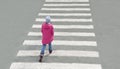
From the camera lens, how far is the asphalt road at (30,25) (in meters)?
11.3

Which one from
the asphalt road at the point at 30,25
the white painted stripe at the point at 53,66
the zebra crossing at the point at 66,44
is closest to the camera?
the white painted stripe at the point at 53,66

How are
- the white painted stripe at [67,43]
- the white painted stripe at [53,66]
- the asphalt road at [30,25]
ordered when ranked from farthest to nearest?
the white painted stripe at [67,43] < the asphalt road at [30,25] < the white painted stripe at [53,66]

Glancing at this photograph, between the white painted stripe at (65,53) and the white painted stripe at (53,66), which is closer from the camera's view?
the white painted stripe at (53,66)

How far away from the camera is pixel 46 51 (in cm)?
1180

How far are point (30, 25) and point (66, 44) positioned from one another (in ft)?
10.8

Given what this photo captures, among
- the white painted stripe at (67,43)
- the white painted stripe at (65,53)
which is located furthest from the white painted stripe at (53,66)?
the white painted stripe at (67,43)

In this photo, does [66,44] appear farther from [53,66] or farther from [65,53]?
[53,66]

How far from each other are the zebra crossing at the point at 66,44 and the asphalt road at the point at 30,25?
309 millimetres

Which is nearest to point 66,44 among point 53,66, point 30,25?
point 53,66

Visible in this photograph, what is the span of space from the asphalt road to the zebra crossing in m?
0.31

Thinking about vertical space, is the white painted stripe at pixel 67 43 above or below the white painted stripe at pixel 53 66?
above

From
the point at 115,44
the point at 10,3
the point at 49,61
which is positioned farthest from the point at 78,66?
the point at 10,3

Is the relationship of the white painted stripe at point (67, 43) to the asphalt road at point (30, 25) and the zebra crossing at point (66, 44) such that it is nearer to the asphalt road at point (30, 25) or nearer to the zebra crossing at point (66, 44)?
the zebra crossing at point (66, 44)

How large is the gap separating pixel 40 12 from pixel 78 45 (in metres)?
5.59
